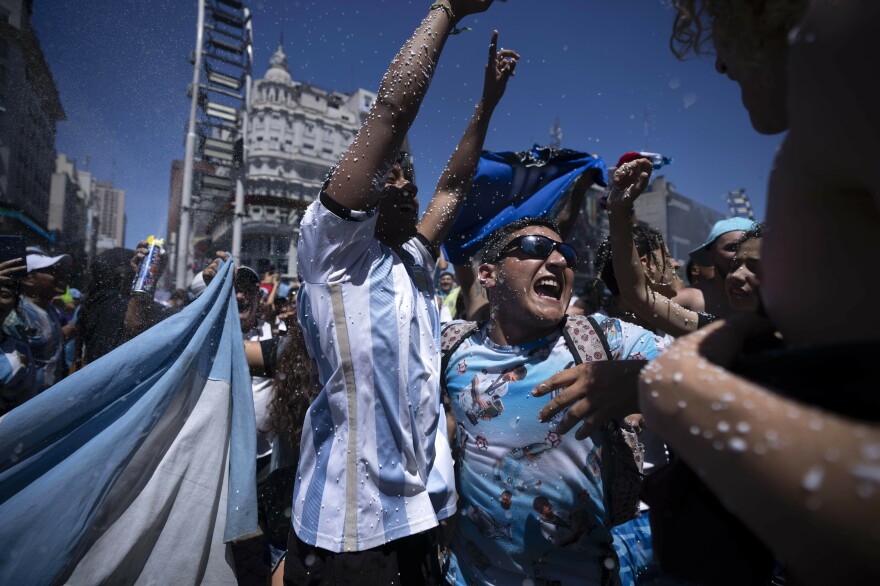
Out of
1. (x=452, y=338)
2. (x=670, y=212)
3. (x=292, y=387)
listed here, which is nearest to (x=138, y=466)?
(x=292, y=387)

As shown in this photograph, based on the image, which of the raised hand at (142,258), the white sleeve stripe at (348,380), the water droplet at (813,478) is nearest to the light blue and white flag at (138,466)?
the white sleeve stripe at (348,380)

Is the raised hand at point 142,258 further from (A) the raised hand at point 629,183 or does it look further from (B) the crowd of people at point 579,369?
(A) the raised hand at point 629,183

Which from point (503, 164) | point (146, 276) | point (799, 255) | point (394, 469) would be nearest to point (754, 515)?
point (799, 255)

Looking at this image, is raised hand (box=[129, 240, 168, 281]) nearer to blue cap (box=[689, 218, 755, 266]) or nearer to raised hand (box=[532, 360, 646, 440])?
raised hand (box=[532, 360, 646, 440])

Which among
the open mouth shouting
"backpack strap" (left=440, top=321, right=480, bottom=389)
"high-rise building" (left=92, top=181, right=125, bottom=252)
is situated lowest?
"backpack strap" (left=440, top=321, right=480, bottom=389)

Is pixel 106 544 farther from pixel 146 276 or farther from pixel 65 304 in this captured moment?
pixel 65 304

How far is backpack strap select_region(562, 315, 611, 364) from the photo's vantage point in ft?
5.92

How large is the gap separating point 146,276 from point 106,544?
1.98 m

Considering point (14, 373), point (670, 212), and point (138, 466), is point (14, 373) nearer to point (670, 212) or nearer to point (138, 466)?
point (138, 466)

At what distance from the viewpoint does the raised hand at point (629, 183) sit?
5.53 ft

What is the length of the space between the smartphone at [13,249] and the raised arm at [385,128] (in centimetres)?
298

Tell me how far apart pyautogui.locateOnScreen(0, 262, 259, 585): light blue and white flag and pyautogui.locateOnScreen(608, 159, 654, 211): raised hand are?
201cm

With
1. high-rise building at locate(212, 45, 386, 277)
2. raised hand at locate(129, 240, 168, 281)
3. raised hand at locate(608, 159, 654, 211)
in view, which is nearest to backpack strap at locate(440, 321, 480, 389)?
raised hand at locate(608, 159, 654, 211)

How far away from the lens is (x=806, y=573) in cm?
48
